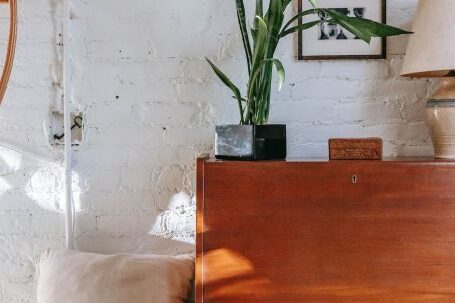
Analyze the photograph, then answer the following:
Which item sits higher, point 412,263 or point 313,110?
point 313,110

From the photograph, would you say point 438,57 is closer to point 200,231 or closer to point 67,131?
point 200,231

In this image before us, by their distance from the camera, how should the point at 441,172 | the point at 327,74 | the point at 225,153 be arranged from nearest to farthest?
1. the point at 441,172
2. the point at 225,153
3. the point at 327,74

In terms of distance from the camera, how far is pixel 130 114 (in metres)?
1.74

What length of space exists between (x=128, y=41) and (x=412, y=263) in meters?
1.20

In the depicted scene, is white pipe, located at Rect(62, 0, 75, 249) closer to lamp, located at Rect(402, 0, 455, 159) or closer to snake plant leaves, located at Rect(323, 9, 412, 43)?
snake plant leaves, located at Rect(323, 9, 412, 43)

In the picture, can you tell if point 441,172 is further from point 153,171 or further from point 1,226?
point 1,226

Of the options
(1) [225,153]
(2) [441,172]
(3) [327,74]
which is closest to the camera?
(2) [441,172]

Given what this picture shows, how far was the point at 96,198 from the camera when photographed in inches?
68.9

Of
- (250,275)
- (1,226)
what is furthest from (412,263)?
(1,226)

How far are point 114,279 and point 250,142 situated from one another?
1.98 feet

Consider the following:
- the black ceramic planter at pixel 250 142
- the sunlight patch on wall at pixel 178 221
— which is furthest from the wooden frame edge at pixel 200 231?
the sunlight patch on wall at pixel 178 221

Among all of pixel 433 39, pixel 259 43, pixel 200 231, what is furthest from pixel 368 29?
pixel 200 231

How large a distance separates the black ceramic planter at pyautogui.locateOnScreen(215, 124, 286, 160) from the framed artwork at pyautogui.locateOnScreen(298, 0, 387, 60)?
42cm

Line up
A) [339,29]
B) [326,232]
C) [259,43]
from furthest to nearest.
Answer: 1. [339,29]
2. [259,43]
3. [326,232]
